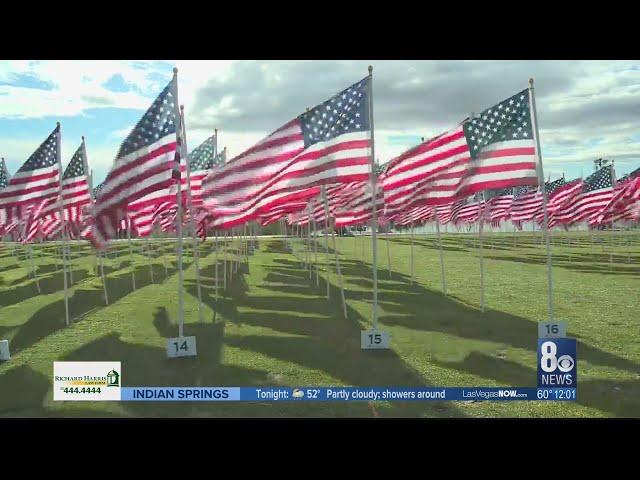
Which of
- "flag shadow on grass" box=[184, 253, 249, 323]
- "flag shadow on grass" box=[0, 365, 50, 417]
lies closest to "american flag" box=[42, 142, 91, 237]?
"flag shadow on grass" box=[184, 253, 249, 323]

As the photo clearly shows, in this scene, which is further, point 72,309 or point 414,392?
point 72,309

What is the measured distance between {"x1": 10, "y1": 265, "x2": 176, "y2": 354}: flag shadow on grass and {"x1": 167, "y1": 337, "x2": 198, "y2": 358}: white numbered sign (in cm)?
315

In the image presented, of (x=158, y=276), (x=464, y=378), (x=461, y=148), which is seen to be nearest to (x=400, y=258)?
(x=158, y=276)

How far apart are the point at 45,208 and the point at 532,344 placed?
10922mm

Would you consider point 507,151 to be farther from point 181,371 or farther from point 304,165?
point 181,371

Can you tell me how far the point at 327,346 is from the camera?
11391 mm

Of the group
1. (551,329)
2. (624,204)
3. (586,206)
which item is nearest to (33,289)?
(551,329)

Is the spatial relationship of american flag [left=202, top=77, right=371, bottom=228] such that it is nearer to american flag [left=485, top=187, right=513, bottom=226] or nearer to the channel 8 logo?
the channel 8 logo

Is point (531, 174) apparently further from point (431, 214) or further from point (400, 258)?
point (400, 258)

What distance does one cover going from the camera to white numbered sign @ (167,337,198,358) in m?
10.5

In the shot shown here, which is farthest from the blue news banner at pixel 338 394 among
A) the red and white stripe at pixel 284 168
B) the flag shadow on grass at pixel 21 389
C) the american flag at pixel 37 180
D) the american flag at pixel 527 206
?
the american flag at pixel 527 206

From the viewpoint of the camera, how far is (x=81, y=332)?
1328 centimetres

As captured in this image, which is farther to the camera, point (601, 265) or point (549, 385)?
point (601, 265)

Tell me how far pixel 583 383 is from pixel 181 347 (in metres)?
6.19
